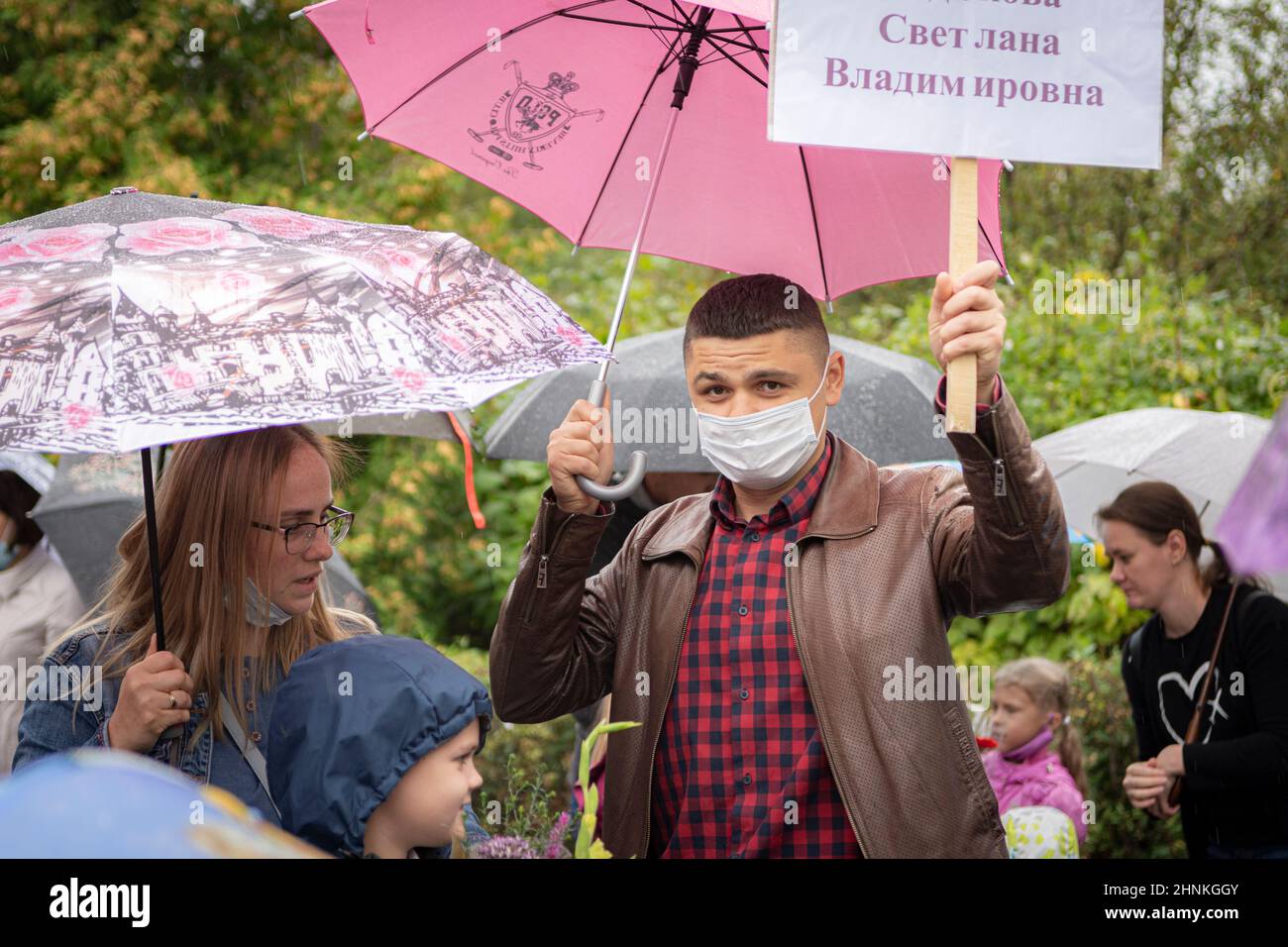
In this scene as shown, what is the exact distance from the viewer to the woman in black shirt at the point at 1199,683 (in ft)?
14.8

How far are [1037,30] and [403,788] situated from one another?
1.94 meters

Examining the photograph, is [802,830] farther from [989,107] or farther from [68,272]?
[68,272]

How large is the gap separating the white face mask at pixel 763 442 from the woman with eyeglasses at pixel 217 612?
962 millimetres

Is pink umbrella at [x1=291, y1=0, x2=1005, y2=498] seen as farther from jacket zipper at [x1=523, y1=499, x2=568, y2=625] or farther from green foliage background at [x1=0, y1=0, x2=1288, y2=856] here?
green foliage background at [x1=0, y1=0, x2=1288, y2=856]

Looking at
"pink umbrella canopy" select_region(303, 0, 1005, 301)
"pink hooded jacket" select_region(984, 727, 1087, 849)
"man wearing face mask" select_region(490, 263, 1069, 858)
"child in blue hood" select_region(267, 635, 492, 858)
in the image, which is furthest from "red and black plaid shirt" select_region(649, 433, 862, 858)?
"pink hooded jacket" select_region(984, 727, 1087, 849)

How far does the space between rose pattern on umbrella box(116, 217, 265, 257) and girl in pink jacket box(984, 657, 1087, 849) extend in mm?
4239

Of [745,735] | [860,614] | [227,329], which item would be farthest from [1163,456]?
[227,329]

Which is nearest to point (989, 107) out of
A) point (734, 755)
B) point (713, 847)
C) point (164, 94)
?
point (734, 755)

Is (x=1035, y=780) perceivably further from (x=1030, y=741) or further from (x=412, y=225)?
(x=412, y=225)

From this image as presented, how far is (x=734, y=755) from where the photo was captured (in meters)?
3.12

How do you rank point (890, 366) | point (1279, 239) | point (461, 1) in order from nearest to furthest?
point (461, 1) < point (890, 366) < point (1279, 239)

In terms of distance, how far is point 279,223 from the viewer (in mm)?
3020

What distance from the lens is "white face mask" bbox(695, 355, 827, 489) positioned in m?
3.31

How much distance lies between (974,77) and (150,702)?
215 centimetres
